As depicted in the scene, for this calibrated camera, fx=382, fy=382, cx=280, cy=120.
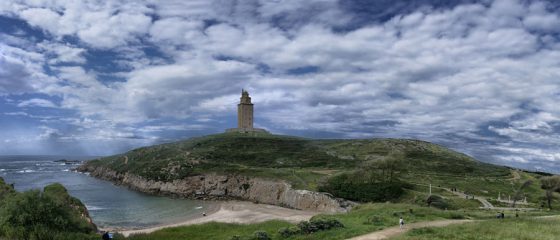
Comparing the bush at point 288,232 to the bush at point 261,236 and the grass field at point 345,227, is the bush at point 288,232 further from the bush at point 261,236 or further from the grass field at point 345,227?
the bush at point 261,236

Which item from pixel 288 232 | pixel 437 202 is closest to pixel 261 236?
pixel 288 232

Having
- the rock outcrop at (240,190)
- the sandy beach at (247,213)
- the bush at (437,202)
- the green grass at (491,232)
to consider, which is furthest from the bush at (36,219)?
the rock outcrop at (240,190)

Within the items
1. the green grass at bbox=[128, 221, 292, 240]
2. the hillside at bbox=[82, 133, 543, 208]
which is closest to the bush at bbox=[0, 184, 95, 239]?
the green grass at bbox=[128, 221, 292, 240]

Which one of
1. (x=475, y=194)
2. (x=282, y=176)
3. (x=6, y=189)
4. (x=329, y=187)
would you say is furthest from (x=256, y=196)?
(x=6, y=189)

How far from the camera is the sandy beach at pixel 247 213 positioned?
6909 cm

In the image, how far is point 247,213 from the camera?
7800cm

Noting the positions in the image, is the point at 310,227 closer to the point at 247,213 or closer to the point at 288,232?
the point at 288,232

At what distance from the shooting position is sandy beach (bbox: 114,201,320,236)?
2720 inches

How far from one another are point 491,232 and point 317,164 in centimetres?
10343

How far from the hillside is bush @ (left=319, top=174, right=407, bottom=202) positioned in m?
2.37

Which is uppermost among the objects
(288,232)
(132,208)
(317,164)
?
(317,164)

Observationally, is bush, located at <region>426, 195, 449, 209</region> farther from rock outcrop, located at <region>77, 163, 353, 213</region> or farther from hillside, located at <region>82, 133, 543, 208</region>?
rock outcrop, located at <region>77, 163, 353, 213</region>

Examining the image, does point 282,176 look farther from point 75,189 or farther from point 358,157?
point 75,189

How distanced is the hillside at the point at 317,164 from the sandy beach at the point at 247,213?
1051cm
